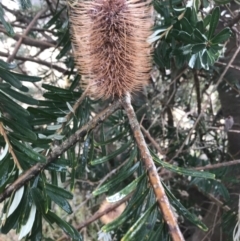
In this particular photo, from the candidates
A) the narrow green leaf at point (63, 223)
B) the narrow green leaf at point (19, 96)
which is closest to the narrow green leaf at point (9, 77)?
the narrow green leaf at point (19, 96)

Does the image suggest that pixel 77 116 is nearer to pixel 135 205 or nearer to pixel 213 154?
pixel 135 205

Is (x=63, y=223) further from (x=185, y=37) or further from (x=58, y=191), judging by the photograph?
(x=185, y=37)

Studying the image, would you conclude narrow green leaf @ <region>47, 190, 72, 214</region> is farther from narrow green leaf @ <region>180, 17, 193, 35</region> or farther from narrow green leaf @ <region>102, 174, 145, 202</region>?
narrow green leaf @ <region>180, 17, 193, 35</region>

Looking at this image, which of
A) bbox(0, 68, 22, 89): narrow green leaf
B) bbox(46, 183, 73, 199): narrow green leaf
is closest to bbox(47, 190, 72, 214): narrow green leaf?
bbox(46, 183, 73, 199): narrow green leaf

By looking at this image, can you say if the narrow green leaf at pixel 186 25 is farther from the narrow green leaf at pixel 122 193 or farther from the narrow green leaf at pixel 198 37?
the narrow green leaf at pixel 122 193

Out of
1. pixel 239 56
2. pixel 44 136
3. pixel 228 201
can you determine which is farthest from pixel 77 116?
pixel 239 56

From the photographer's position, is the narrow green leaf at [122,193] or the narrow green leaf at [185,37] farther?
the narrow green leaf at [185,37]

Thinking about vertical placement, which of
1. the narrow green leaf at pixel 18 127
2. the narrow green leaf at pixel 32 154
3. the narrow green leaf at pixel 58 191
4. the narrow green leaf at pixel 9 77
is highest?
the narrow green leaf at pixel 9 77

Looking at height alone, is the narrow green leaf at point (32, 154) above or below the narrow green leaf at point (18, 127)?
below
